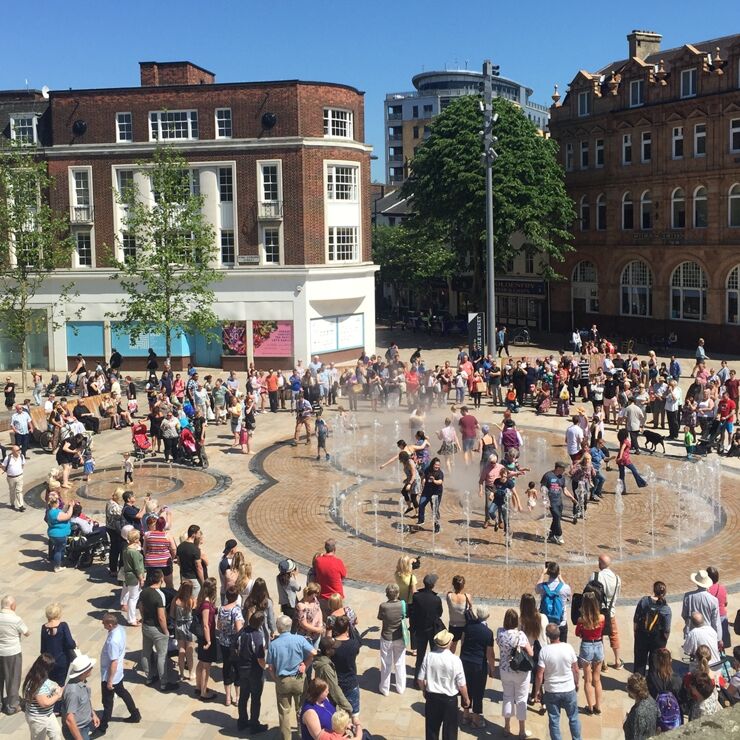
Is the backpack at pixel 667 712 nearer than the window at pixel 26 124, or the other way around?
the backpack at pixel 667 712

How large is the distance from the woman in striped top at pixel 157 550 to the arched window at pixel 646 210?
4330 cm

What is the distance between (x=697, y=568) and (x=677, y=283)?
120 feet

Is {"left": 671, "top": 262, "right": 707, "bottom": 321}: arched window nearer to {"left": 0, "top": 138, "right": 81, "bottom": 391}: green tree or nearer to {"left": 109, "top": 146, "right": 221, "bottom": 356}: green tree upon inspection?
{"left": 109, "top": 146, "right": 221, "bottom": 356}: green tree

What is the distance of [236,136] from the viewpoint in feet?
146

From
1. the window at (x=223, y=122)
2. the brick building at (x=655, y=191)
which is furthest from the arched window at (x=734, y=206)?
the window at (x=223, y=122)

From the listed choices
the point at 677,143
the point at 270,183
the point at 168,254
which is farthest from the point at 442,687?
the point at 677,143

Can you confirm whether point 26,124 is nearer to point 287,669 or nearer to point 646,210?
point 646,210

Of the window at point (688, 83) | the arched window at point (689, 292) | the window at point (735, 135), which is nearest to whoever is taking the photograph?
the window at point (735, 135)

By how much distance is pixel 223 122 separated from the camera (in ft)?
146

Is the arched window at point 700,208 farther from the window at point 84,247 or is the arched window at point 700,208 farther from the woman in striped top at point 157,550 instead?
the woman in striped top at point 157,550

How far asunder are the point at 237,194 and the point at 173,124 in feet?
15.1

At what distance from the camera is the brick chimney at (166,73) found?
4688 cm

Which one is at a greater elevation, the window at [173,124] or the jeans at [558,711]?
the window at [173,124]

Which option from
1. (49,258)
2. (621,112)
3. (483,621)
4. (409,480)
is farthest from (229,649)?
(621,112)
